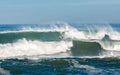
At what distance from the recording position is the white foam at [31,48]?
38.3 m

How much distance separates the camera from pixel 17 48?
40.1 meters

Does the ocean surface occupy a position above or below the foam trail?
below

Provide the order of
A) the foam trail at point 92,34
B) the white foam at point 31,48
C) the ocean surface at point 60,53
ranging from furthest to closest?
the foam trail at point 92,34 < the white foam at point 31,48 < the ocean surface at point 60,53

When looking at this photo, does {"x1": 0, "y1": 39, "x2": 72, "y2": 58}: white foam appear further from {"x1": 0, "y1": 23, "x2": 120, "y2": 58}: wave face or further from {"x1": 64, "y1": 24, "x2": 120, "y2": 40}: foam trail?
{"x1": 64, "y1": 24, "x2": 120, "y2": 40}: foam trail

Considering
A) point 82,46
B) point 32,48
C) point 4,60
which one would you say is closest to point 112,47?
point 82,46

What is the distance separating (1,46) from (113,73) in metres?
15.3

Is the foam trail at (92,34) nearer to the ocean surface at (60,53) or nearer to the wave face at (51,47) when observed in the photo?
the ocean surface at (60,53)

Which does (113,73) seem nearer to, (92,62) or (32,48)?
(92,62)

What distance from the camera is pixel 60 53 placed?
39.1 m

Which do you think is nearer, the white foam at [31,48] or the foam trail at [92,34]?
the white foam at [31,48]

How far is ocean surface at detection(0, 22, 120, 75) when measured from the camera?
2727 centimetres

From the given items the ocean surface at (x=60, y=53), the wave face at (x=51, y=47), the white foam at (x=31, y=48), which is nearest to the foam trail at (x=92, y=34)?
the ocean surface at (x=60, y=53)

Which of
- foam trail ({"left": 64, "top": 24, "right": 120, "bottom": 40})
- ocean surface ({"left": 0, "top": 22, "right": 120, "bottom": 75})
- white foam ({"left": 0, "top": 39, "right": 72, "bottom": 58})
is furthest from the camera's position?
foam trail ({"left": 64, "top": 24, "right": 120, "bottom": 40})

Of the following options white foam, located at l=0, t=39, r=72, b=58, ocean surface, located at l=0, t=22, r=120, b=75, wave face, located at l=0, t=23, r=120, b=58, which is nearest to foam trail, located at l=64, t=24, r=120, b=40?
ocean surface, located at l=0, t=22, r=120, b=75
